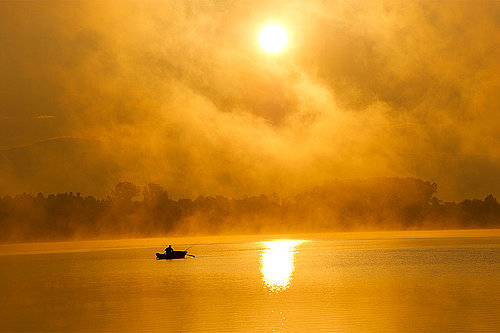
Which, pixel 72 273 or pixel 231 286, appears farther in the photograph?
pixel 72 273

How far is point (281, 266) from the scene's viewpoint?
279ft

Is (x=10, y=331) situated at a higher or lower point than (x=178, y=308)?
lower

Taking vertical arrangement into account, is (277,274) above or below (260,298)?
above

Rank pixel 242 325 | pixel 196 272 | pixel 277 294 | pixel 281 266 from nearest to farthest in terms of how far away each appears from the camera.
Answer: pixel 242 325 < pixel 277 294 < pixel 196 272 < pixel 281 266

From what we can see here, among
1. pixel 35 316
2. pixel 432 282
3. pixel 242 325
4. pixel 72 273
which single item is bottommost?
pixel 242 325

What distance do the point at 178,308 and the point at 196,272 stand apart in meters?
32.0

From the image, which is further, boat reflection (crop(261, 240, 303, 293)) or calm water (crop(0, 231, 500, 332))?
boat reflection (crop(261, 240, 303, 293))

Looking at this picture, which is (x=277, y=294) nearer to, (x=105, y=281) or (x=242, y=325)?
(x=242, y=325)

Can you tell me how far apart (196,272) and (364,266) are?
18443 millimetres

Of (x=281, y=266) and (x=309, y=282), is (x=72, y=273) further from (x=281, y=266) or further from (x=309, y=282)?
(x=309, y=282)

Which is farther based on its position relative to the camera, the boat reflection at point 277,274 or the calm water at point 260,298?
the boat reflection at point 277,274

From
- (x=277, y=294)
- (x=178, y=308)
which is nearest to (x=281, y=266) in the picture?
(x=277, y=294)

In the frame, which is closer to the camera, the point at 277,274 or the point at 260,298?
the point at 260,298

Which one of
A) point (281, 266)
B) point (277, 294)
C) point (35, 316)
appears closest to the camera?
point (35, 316)
